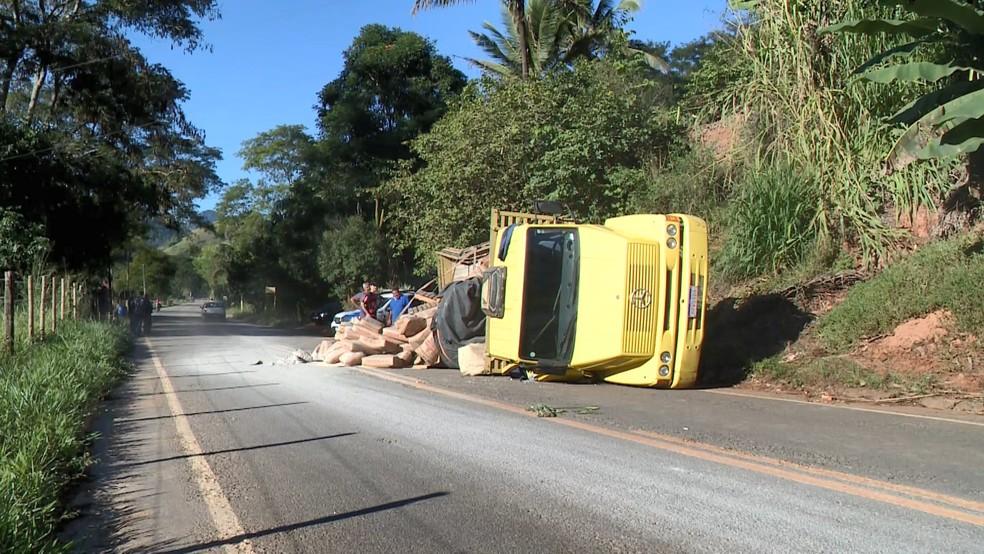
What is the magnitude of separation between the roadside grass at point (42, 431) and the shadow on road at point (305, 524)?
71cm

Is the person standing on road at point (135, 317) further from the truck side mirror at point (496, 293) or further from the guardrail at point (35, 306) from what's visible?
the truck side mirror at point (496, 293)

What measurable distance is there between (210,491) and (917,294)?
949cm

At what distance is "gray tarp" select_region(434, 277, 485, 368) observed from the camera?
13383mm

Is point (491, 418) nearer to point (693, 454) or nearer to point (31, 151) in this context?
point (693, 454)

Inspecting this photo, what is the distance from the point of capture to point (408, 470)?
231 inches

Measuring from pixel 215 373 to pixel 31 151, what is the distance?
1505cm

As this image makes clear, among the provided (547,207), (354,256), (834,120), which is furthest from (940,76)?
(354,256)

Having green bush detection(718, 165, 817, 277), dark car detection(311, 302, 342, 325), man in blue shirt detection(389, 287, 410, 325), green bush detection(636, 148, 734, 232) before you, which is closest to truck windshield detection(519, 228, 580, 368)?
green bush detection(718, 165, 817, 277)

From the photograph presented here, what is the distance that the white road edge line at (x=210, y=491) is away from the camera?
452cm

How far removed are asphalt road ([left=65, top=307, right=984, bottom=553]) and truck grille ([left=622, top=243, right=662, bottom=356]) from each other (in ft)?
2.54

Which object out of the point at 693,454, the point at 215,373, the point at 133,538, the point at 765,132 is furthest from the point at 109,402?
the point at 765,132

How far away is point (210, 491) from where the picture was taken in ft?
18.0

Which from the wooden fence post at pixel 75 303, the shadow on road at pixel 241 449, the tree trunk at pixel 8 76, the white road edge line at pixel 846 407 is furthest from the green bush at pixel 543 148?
the tree trunk at pixel 8 76

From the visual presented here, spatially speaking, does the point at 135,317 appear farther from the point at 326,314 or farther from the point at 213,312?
the point at 213,312
